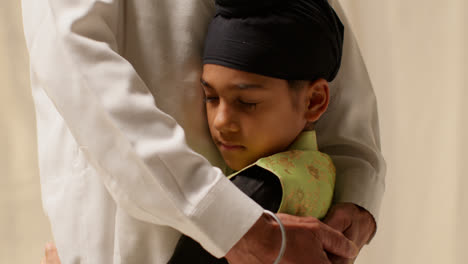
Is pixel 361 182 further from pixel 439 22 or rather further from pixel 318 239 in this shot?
pixel 439 22

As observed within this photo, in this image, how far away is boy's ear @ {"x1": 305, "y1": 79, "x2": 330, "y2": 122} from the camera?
98 centimetres

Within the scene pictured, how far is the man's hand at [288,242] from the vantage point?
0.79 meters

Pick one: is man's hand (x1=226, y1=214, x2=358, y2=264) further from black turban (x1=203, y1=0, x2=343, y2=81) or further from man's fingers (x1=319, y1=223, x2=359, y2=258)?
black turban (x1=203, y1=0, x2=343, y2=81)

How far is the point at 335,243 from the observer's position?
0.92 meters

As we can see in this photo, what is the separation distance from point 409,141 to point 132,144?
1.42 m

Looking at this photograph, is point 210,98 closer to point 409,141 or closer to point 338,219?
point 338,219

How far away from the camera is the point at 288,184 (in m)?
0.86

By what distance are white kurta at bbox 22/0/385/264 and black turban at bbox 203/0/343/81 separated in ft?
0.25

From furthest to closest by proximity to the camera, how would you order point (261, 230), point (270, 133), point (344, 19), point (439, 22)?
A: point (439, 22) → point (344, 19) → point (270, 133) → point (261, 230)

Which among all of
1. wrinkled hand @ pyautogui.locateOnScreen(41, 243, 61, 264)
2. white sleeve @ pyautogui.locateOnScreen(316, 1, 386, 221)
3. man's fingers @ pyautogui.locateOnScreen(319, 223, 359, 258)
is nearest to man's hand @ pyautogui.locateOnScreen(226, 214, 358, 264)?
man's fingers @ pyautogui.locateOnScreen(319, 223, 359, 258)

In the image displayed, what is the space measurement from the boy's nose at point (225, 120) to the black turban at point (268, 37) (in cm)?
7

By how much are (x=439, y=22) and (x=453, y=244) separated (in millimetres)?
787

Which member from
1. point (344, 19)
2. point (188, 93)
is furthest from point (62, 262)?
point (344, 19)

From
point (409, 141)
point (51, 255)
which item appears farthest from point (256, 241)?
point (409, 141)
